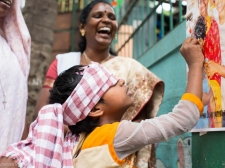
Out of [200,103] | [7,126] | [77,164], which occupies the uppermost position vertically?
[200,103]

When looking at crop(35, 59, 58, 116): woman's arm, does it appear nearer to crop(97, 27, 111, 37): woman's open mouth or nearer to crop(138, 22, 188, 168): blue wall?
crop(97, 27, 111, 37): woman's open mouth

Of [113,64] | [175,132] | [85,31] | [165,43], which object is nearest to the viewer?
[175,132]

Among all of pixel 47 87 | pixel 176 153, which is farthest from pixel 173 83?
pixel 47 87

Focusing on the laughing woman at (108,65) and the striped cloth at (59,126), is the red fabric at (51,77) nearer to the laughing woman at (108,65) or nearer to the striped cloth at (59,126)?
the laughing woman at (108,65)

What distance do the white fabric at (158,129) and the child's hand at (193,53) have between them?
187 millimetres

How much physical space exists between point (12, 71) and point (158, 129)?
836 millimetres

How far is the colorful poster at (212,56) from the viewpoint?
3.54 feet

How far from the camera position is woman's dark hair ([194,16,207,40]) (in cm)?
119

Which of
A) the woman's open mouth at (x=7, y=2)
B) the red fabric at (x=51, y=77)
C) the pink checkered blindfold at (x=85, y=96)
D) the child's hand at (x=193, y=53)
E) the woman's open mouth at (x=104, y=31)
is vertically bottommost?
the pink checkered blindfold at (x=85, y=96)

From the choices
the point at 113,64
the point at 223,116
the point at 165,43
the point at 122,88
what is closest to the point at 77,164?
the point at 122,88

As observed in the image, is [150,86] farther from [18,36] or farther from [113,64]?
[18,36]

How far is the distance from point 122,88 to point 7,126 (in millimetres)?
625

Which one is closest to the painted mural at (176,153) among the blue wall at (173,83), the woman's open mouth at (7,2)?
the blue wall at (173,83)

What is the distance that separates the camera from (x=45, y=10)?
11.3ft
